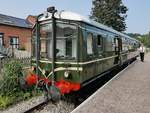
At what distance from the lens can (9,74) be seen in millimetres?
10398

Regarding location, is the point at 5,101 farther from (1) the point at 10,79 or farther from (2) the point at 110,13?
(2) the point at 110,13

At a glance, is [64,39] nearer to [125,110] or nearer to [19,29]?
[125,110]

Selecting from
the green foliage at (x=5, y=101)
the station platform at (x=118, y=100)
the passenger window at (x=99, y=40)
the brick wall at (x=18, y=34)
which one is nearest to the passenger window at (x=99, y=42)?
→ the passenger window at (x=99, y=40)

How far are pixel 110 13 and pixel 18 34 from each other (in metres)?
29.1

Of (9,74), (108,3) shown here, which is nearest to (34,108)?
(9,74)

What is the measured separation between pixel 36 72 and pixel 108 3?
170 ft

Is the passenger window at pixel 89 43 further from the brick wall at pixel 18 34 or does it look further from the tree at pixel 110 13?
the tree at pixel 110 13

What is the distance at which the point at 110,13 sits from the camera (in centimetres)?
5800

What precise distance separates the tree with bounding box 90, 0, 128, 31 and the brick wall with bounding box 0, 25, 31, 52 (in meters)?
25.4

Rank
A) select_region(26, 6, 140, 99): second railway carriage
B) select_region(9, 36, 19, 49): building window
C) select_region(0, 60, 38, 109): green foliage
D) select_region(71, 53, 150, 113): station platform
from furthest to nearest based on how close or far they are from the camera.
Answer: select_region(9, 36, 19, 49): building window < select_region(0, 60, 38, 109): green foliage < select_region(26, 6, 140, 99): second railway carriage < select_region(71, 53, 150, 113): station platform

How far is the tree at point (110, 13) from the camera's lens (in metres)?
57.3

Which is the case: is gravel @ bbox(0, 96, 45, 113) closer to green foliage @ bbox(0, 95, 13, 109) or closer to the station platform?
green foliage @ bbox(0, 95, 13, 109)

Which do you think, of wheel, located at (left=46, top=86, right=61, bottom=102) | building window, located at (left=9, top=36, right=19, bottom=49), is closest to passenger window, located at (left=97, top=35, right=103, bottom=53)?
wheel, located at (left=46, top=86, right=61, bottom=102)

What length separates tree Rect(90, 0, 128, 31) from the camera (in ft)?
188
